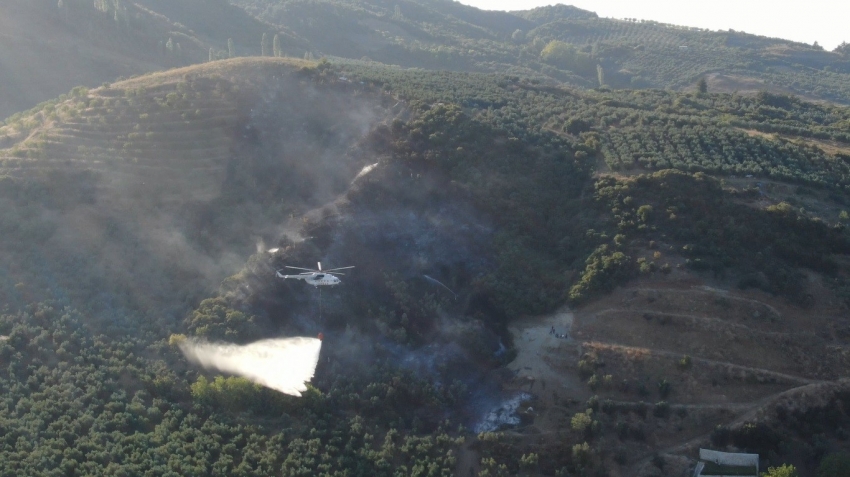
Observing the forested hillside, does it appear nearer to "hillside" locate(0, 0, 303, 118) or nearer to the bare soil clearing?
the bare soil clearing

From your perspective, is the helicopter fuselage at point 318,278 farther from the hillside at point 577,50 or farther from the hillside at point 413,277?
the hillside at point 577,50

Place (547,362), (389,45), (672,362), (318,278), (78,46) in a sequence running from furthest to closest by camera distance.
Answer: (389,45)
(78,46)
(318,278)
(547,362)
(672,362)

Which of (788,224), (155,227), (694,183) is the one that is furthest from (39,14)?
(788,224)

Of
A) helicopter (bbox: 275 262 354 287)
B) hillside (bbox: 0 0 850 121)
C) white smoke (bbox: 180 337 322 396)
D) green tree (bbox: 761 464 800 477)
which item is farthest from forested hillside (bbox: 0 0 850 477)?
hillside (bbox: 0 0 850 121)

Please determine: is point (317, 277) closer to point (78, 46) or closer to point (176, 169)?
point (176, 169)

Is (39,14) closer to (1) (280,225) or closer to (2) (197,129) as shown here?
(2) (197,129)

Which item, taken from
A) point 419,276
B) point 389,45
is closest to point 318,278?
point 419,276

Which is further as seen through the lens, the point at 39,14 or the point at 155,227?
the point at 39,14

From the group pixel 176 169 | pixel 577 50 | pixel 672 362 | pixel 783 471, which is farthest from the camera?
pixel 577 50
